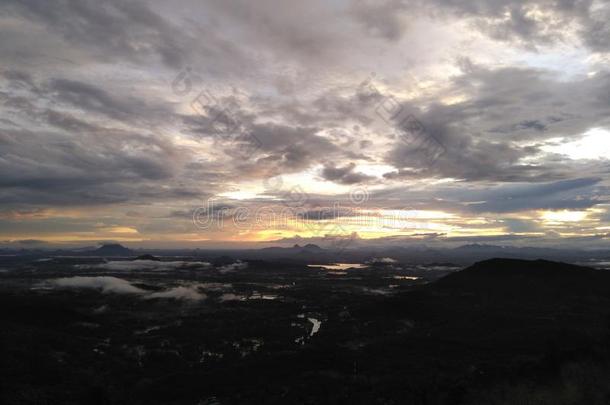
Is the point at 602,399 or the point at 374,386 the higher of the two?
the point at 602,399

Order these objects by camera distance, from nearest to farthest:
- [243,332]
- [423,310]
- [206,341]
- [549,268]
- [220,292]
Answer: [206,341] → [243,332] → [423,310] → [549,268] → [220,292]

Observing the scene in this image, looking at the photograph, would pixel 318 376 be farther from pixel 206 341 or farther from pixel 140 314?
pixel 140 314

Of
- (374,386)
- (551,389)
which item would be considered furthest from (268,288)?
(551,389)

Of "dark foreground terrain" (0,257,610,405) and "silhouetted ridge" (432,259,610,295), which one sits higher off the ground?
"silhouetted ridge" (432,259,610,295)

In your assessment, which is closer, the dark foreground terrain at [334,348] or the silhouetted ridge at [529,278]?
the dark foreground terrain at [334,348]

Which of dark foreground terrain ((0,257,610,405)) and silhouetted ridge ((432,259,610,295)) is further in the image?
silhouetted ridge ((432,259,610,295))

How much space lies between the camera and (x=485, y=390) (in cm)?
4956

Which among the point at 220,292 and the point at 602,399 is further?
the point at 220,292

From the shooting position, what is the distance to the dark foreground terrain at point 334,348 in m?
52.1

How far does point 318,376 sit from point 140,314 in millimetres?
79496

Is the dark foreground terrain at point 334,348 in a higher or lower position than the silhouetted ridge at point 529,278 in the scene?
lower

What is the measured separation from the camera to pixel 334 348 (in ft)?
250

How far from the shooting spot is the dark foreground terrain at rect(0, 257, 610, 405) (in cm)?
5209

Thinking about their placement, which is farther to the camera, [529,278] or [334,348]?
[529,278]
